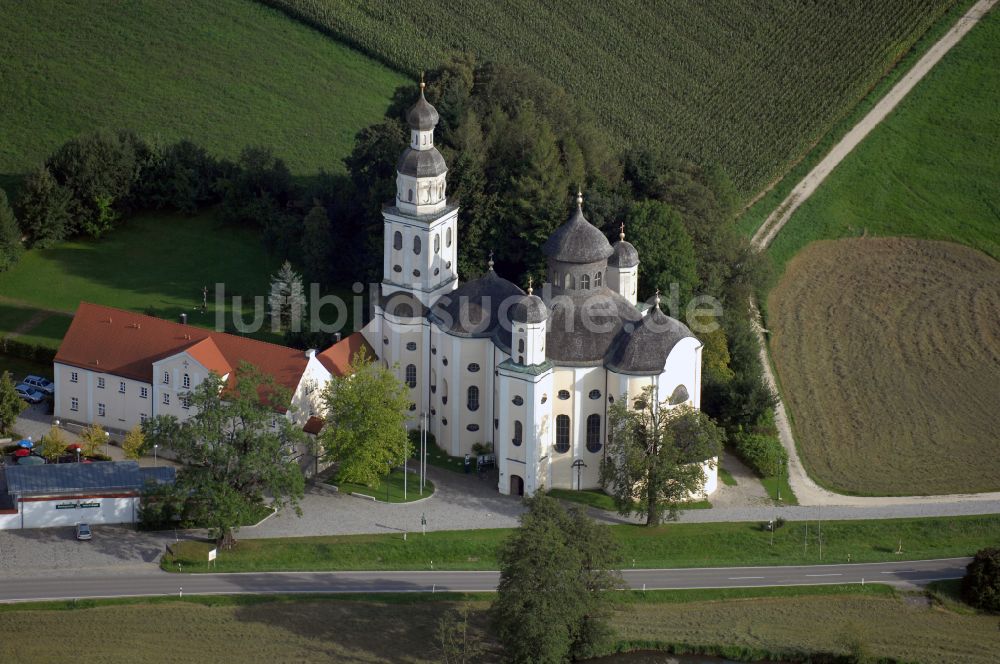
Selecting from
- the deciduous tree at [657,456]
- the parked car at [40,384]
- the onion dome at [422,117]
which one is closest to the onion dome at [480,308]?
the deciduous tree at [657,456]

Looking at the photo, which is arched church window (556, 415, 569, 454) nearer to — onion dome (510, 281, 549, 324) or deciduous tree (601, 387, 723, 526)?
deciduous tree (601, 387, 723, 526)

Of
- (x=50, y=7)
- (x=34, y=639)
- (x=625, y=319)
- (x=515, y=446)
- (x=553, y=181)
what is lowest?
(x=34, y=639)

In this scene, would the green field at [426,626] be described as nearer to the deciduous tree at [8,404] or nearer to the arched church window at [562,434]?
the arched church window at [562,434]

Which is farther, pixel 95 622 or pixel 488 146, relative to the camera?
pixel 488 146

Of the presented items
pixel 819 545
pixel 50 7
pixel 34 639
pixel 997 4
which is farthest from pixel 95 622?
pixel 997 4

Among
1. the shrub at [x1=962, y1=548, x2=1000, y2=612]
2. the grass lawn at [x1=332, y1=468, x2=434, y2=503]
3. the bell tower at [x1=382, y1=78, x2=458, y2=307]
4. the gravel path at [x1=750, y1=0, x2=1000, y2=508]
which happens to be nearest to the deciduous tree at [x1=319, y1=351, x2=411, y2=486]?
the grass lawn at [x1=332, y1=468, x2=434, y2=503]

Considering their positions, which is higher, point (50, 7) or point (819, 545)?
point (50, 7)

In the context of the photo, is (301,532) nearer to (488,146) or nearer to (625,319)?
(625,319)
